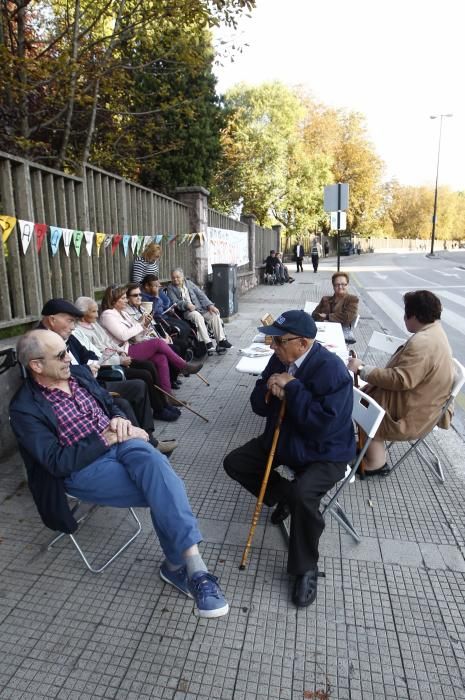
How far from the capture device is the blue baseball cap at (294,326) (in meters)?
2.80

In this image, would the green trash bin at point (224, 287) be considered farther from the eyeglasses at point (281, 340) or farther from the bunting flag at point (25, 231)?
the eyeglasses at point (281, 340)

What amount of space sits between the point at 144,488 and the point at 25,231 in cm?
312

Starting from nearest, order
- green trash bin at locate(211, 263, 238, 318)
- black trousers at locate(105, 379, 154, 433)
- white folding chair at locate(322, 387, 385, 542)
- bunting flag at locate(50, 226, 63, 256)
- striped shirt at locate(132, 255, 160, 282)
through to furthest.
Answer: white folding chair at locate(322, 387, 385, 542), black trousers at locate(105, 379, 154, 433), bunting flag at locate(50, 226, 63, 256), striped shirt at locate(132, 255, 160, 282), green trash bin at locate(211, 263, 238, 318)

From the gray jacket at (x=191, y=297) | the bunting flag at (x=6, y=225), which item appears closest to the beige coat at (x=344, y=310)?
the gray jacket at (x=191, y=297)

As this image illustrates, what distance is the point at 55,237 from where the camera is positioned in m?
5.19

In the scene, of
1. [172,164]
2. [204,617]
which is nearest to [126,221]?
[172,164]

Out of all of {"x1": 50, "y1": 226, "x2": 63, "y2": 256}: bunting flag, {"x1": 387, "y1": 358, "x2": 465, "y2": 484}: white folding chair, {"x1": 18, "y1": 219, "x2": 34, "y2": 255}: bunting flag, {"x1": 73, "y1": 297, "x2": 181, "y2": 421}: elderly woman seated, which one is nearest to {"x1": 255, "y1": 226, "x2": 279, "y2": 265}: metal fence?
{"x1": 50, "y1": 226, "x2": 63, "y2": 256}: bunting flag

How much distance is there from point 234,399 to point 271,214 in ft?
86.3

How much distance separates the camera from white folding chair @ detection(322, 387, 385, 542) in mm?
2900

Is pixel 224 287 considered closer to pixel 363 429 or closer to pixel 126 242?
pixel 126 242

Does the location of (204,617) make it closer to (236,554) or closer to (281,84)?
(236,554)

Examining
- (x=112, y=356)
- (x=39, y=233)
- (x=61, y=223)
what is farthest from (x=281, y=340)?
(x=61, y=223)

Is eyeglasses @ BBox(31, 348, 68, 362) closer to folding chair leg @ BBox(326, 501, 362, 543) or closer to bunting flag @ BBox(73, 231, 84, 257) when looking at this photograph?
folding chair leg @ BBox(326, 501, 362, 543)

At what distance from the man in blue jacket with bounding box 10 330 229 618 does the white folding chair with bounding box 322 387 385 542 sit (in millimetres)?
835
